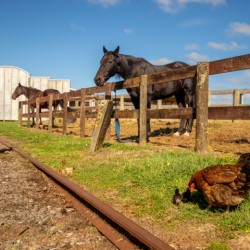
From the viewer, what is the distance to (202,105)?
641 cm

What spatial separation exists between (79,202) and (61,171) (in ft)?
5.85

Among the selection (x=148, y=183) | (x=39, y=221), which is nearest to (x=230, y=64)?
(x=148, y=183)

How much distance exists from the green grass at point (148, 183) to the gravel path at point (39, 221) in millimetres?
531

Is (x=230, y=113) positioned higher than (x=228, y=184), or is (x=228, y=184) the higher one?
(x=230, y=113)

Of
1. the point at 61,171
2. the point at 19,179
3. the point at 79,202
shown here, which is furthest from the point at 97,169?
the point at 79,202

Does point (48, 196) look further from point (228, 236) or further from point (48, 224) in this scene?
point (228, 236)

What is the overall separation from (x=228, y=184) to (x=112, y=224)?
109 centimetres

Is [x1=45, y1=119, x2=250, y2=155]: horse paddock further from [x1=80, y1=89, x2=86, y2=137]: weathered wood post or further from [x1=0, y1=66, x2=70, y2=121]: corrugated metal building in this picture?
[x1=0, y1=66, x2=70, y2=121]: corrugated metal building

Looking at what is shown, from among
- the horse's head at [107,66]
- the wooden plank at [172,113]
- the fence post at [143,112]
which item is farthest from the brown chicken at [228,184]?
the horse's head at [107,66]

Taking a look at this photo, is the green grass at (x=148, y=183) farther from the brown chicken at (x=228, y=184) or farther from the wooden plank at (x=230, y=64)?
the wooden plank at (x=230, y=64)

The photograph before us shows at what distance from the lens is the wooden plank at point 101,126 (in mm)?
7592

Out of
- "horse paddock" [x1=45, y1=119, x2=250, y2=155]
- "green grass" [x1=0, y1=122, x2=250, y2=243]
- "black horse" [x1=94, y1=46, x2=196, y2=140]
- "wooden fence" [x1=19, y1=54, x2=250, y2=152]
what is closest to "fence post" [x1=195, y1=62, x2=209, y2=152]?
"wooden fence" [x1=19, y1=54, x2=250, y2=152]

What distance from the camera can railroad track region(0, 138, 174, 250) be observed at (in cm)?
262

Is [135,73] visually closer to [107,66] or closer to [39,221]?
[107,66]
